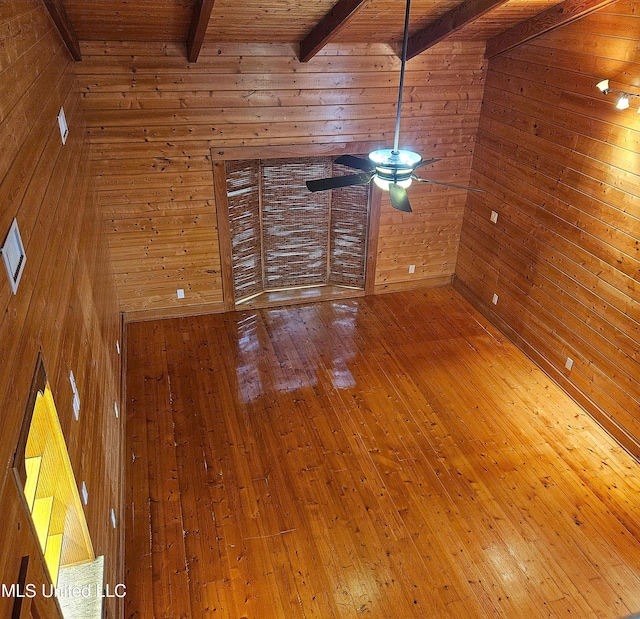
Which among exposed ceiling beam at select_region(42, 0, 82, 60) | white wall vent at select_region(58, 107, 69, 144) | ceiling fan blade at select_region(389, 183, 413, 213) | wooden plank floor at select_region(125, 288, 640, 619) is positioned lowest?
wooden plank floor at select_region(125, 288, 640, 619)

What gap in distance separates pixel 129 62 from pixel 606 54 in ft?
13.4

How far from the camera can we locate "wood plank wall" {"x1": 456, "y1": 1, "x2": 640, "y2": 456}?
445 cm

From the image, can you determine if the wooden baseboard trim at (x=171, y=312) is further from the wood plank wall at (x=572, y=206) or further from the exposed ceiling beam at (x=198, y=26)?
the wood plank wall at (x=572, y=206)

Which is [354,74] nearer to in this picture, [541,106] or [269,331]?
[541,106]

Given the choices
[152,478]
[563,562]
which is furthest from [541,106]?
[152,478]

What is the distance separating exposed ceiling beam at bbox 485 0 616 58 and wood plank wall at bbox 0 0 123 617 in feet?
13.2

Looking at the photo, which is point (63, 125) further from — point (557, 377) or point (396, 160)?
point (557, 377)

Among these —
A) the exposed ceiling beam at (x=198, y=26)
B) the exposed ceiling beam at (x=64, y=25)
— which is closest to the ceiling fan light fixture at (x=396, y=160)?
the exposed ceiling beam at (x=198, y=26)

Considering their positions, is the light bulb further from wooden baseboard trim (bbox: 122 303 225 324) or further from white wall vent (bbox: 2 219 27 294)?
wooden baseboard trim (bbox: 122 303 225 324)

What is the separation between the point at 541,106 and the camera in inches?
206

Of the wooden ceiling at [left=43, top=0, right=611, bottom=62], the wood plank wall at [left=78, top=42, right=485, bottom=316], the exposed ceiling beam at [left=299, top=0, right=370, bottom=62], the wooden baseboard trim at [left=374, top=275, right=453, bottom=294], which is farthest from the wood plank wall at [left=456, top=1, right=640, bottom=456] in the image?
the exposed ceiling beam at [left=299, top=0, right=370, bottom=62]

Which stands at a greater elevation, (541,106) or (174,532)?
(541,106)

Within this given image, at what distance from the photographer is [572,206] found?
5.03 metres

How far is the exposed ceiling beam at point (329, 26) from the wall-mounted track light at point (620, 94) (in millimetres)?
1935
